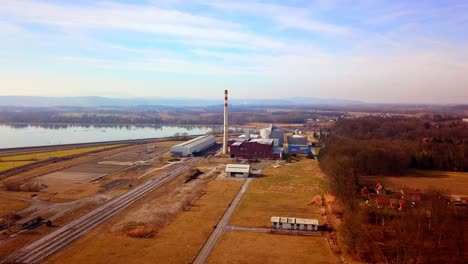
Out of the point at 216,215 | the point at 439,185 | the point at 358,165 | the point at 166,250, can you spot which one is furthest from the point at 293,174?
the point at 166,250

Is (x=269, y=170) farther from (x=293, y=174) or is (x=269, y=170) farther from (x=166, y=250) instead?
(x=166, y=250)

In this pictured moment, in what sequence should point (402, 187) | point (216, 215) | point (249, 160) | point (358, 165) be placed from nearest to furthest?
point (216, 215) → point (402, 187) → point (358, 165) → point (249, 160)

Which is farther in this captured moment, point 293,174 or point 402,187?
point 293,174

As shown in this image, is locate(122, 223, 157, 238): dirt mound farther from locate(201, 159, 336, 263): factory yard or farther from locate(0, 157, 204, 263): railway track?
locate(201, 159, 336, 263): factory yard

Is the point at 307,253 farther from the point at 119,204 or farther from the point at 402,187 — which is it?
the point at 402,187

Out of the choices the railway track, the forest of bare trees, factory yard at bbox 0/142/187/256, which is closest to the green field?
factory yard at bbox 0/142/187/256

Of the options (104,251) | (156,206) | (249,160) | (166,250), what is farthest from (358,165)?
(104,251)

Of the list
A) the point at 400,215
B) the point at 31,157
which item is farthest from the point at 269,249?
the point at 31,157

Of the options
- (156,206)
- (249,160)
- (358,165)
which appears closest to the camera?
(156,206)
